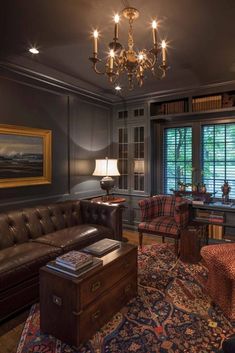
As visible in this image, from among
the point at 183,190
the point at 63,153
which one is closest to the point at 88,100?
the point at 63,153

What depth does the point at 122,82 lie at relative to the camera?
13.5 feet

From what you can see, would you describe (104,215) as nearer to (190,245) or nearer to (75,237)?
(75,237)

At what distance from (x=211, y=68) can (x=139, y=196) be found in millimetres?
2679

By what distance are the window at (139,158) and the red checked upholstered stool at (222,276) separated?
8.76ft

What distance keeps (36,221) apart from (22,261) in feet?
3.09

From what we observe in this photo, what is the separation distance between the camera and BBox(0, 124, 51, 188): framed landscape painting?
322cm

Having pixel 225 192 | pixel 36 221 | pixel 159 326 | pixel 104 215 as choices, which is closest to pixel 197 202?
pixel 225 192

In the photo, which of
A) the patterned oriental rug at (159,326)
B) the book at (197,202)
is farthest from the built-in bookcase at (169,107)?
the patterned oriental rug at (159,326)

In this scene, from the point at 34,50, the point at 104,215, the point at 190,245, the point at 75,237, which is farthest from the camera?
the point at 104,215

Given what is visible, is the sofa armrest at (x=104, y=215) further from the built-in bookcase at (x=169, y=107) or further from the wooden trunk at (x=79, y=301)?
the built-in bookcase at (x=169, y=107)

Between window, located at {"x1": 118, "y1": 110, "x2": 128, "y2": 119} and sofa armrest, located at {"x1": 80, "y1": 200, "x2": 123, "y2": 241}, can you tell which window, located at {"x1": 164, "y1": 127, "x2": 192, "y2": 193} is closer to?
window, located at {"x1": 118, "y1": 110, "x2": 128, "y2": 119}

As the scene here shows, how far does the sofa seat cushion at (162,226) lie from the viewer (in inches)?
140

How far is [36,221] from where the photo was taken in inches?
127

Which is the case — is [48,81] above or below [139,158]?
above
